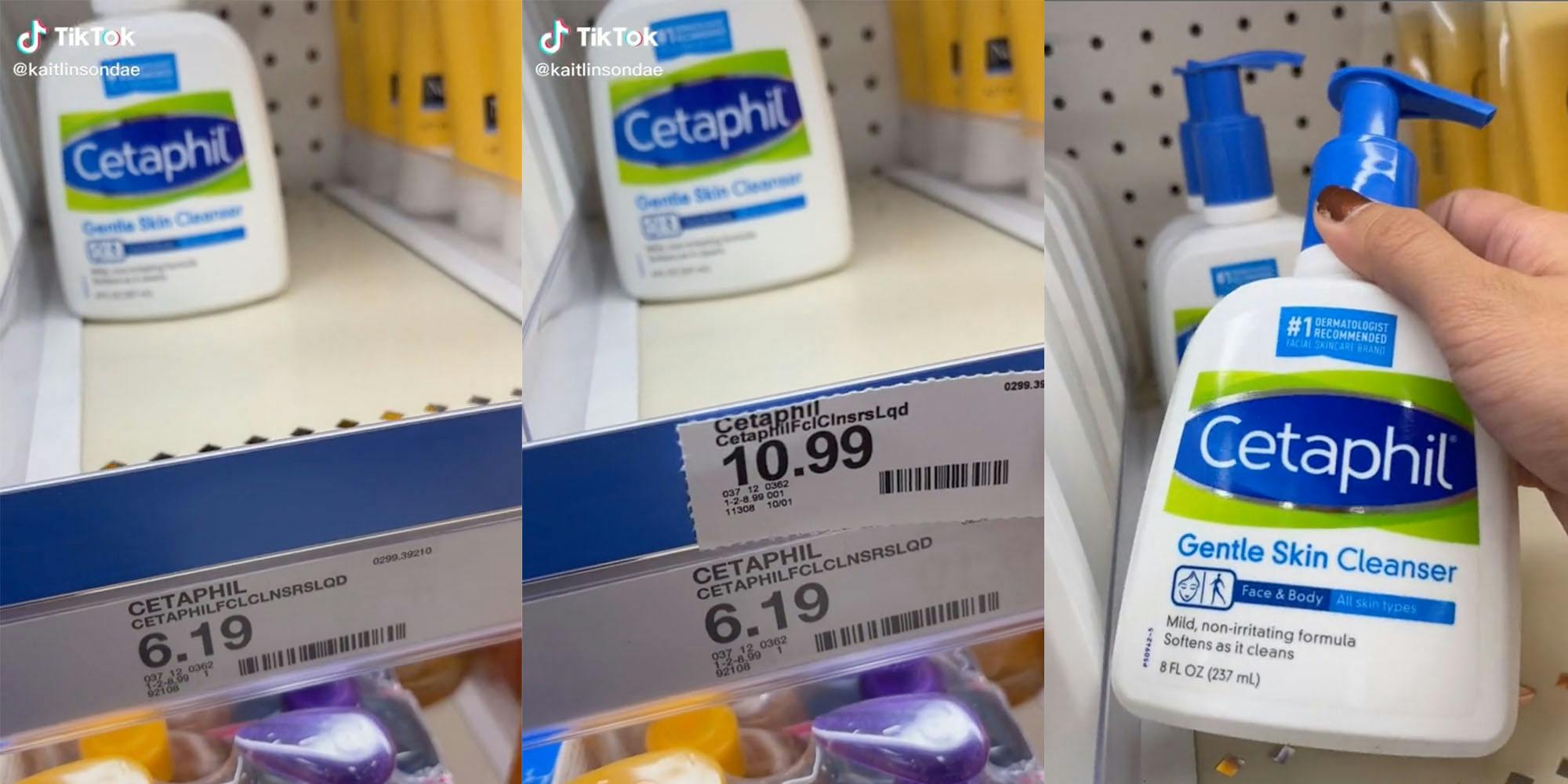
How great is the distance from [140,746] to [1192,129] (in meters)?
0.70

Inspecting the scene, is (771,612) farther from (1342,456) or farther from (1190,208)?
(1190,208)

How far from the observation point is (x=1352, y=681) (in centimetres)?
50

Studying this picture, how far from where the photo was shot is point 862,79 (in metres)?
0.74

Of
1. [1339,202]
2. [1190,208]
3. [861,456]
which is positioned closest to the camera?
[861,456]

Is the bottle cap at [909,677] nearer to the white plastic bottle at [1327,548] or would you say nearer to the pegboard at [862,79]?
the white plastic bottle at [1327,548]

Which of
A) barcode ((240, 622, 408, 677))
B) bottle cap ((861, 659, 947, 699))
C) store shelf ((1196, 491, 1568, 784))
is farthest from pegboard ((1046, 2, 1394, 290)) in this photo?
barcode ((240, 622, 408, 677))

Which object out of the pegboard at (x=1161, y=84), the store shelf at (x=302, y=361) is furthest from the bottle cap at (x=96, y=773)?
the pegboard at (x=1161, y=84)

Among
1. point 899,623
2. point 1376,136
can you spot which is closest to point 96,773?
point 899,623

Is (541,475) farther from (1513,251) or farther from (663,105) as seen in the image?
(1513,251)

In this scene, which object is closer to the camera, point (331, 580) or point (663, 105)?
point (331, 580)

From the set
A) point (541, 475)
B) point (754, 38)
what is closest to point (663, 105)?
point (754, 38)

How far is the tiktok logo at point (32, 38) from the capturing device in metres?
0.63

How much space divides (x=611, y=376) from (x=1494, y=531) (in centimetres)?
42

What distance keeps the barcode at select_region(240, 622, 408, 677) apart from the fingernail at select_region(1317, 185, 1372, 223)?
0.49 meters
